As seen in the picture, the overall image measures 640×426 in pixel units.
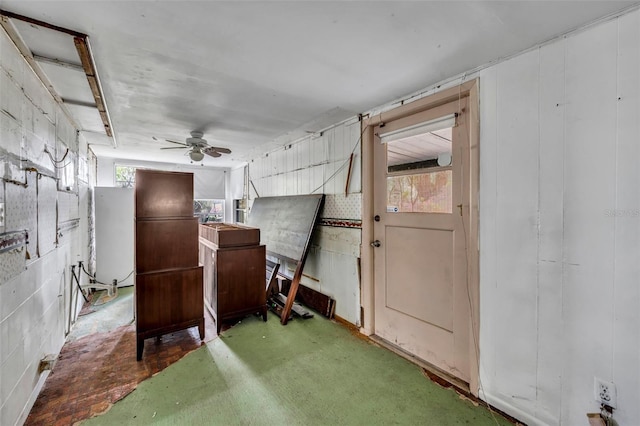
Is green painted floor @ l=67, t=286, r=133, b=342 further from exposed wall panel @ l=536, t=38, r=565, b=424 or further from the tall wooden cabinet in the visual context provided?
exposed wall panel @ l=536, t=38, r=565, b=424

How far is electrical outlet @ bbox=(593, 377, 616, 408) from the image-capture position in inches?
59.6

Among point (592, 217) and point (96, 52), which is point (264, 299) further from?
point (592, 217)

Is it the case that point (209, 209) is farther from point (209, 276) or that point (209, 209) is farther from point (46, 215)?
point (46, 215)

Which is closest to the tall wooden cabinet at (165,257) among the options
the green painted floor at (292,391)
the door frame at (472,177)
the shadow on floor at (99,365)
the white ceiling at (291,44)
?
the shadow on floor at (99,365)

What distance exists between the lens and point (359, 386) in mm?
2201

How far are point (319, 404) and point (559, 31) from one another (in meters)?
2.91

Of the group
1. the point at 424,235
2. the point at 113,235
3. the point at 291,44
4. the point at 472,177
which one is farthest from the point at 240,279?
the point at 113,235

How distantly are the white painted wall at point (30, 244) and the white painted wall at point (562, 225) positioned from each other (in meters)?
3.12

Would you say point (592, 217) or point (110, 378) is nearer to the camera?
point (592, 217)

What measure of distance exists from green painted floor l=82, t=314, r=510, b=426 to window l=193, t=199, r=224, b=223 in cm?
520

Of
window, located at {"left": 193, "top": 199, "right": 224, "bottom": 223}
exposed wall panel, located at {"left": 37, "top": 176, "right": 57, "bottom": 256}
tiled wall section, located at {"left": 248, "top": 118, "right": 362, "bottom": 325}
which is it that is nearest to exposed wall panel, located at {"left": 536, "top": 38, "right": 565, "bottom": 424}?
tiled wall section, located at {"left": 248, "top": 118, "right": 362, "bottom": 325}

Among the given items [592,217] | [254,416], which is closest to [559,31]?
[592,217]

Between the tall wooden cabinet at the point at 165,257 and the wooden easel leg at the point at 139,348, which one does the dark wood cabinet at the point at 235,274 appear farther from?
the wooden easel leg at the point at 139,348

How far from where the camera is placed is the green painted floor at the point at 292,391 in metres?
1.87
